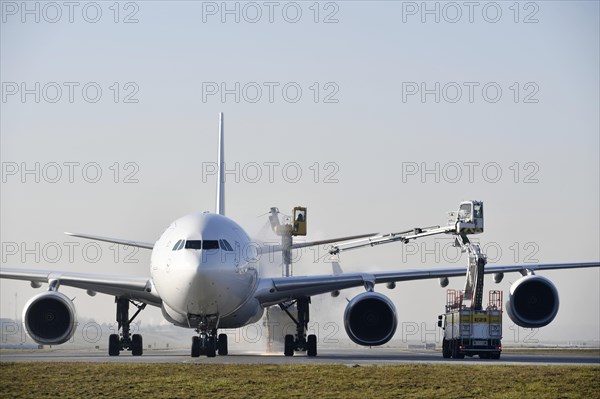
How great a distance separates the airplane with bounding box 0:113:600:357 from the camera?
29406mm

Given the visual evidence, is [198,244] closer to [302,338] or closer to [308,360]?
[308,360]

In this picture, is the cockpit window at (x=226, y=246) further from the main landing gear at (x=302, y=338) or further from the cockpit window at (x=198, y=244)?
the main landing gear at (x=302, y=338)

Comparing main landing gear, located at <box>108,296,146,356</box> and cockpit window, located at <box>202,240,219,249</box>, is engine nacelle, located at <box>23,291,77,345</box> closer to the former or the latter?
main landing gear, located at <box>108,296,146,356</box>

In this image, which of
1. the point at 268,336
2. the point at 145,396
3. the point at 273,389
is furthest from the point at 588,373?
the point at 268,336

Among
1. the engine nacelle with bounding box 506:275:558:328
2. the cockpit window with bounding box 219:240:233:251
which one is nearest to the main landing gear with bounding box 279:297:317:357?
the engine nacelle with bounding box 506:275:558:328

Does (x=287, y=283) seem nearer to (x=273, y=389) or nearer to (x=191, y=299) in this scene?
(x=191, y=299)

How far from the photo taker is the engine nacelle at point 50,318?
33.0 metres

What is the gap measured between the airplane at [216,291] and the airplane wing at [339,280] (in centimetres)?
3

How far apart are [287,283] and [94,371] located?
12855 mm

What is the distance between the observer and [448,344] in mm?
34250

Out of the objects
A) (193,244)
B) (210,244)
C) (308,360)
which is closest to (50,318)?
(193,244)

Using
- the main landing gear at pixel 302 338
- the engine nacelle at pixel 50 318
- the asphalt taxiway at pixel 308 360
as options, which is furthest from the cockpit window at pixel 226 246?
the main landing gear at pixel 302 338

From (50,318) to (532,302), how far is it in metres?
16.6

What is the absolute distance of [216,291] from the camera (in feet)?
96.5
